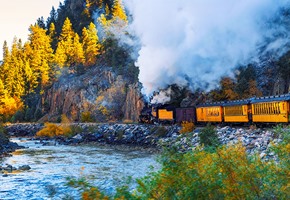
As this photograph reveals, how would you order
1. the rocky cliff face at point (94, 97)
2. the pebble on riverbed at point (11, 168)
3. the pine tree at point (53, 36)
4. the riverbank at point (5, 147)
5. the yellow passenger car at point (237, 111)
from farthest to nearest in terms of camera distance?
1. the pine tree at point (53, 36)
2. the rocky cliff face at point (94, 97)
3. the riverbank at point (5, 147)
4. the yellow passenger car at point (237, 111)
5. the pebble on riverbed at point (11, 168)

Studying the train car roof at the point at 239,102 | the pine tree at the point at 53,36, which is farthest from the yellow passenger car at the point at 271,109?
the pine tree at the point at 53,36

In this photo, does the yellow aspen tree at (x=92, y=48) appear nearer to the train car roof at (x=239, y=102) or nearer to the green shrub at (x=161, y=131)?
the green shrub at (x=161, y=131)

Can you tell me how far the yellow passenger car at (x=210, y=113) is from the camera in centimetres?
3180

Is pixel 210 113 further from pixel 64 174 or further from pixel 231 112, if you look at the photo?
pixel 64 174

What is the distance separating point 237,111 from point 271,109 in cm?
503

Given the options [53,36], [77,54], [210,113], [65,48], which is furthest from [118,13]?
[210,113]

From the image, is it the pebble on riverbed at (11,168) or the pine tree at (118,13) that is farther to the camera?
the pine tree at (118,13)

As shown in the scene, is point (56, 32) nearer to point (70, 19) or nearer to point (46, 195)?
point (70, 19)

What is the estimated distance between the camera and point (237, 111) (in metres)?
29.0

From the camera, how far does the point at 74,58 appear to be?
81188mm

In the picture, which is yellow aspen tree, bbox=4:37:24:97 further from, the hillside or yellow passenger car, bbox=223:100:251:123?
yellow passenger car, bbox=223:100:251:123

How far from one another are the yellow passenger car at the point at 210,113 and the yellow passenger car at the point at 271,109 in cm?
500

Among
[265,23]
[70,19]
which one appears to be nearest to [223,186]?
[265,23]

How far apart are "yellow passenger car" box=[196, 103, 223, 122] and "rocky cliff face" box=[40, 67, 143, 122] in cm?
2241
